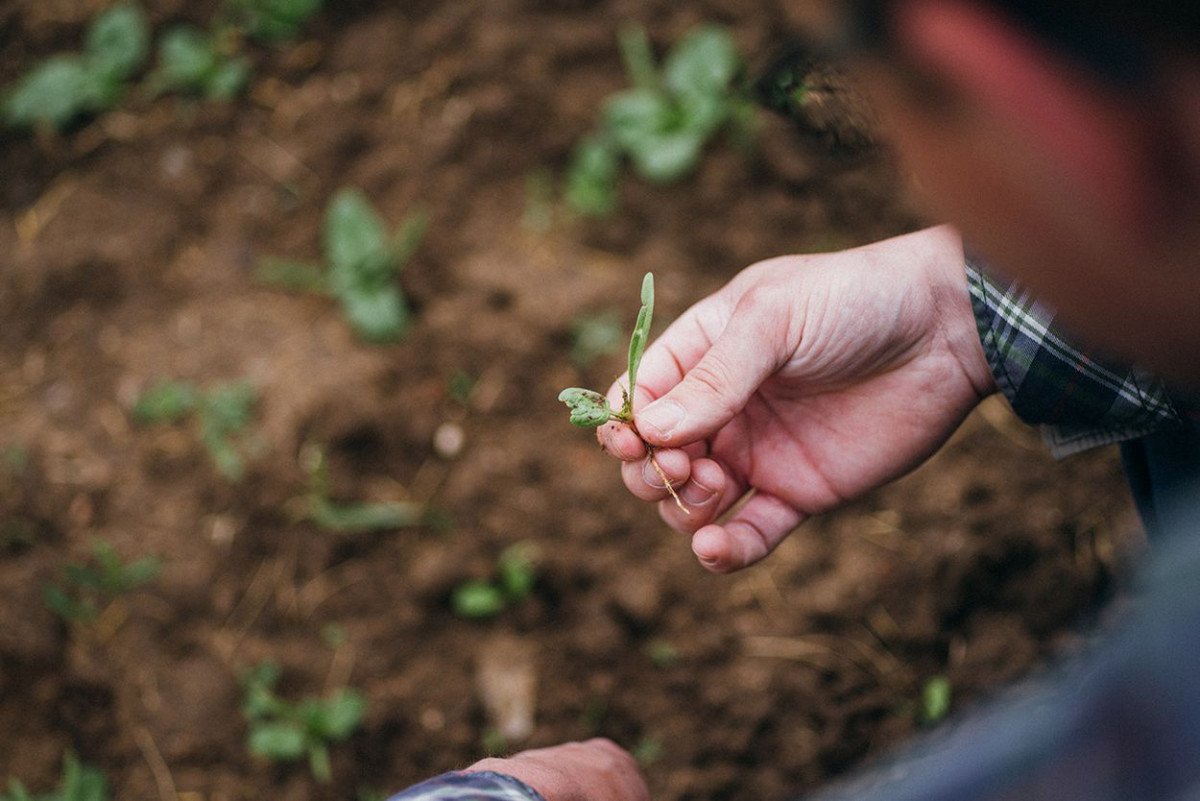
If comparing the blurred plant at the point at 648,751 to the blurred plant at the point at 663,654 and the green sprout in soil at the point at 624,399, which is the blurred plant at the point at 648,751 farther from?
the green sprout in soil at the point at 624,399

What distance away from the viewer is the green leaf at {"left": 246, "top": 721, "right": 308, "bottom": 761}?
5.98 ft

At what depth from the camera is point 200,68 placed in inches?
100

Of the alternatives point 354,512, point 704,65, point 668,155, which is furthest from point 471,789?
point 704,65

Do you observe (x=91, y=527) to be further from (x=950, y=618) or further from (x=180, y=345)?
(x=950, y=618)

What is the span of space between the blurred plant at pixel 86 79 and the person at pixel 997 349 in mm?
2132

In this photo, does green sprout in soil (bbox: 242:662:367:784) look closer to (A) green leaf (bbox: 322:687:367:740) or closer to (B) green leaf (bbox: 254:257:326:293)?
(A) green leaf (bbox: 322:687:367:740)

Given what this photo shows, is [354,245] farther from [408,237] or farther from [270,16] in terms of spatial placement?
[270,16]

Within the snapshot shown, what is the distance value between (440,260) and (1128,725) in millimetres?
1817

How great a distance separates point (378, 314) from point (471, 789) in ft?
4.61

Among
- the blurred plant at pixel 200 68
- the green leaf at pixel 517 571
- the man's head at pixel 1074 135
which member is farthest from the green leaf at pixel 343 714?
the blurred plant at pixel 200 68

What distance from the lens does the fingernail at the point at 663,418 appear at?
3.86 ft

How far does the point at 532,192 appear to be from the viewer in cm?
235

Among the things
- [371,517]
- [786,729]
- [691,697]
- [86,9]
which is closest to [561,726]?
[691,697]

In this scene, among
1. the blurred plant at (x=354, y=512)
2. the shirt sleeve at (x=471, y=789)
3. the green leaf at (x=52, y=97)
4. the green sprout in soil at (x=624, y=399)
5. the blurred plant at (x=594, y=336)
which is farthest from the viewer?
the green leaf at (x=52, y=97)
